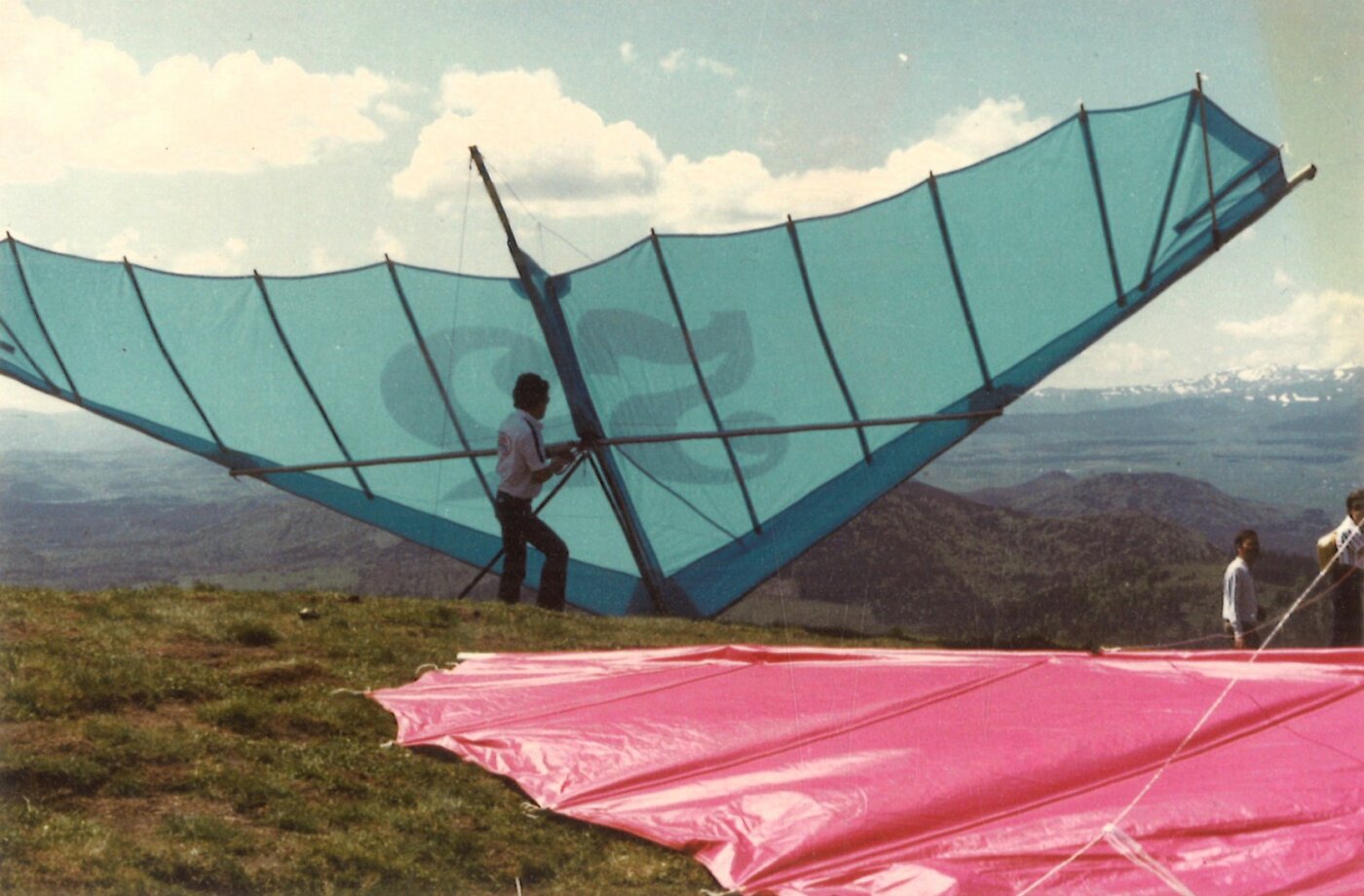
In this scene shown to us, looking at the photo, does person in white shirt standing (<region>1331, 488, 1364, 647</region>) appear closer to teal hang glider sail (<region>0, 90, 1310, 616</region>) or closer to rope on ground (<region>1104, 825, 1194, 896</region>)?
teal hang glider sail (<region>0, 90, 1310, 616</region>)

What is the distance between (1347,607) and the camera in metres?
7.99

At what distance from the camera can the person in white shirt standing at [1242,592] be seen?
315 inches

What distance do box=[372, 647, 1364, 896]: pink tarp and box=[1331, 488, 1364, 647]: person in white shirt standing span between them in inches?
109

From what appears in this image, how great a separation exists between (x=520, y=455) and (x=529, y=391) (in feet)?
1.40

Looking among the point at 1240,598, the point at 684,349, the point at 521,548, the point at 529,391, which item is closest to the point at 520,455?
the point at 529,391

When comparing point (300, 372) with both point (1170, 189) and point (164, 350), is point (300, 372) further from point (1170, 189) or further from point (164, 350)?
point (1170, 189)

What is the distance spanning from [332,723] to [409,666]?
1367 mm

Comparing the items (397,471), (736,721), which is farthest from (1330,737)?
(397,471)

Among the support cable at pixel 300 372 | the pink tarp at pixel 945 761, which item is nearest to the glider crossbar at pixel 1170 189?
the pink tarp at pixel 945 761

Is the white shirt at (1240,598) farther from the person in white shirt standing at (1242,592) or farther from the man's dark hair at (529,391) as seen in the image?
the man's dark hair at (529,391)

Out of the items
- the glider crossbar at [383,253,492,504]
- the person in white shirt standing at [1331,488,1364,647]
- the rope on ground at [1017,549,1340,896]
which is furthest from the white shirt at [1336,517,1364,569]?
the glider crossbar at [383,253,492,504]

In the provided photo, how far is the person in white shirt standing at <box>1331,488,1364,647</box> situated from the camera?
7.89 m

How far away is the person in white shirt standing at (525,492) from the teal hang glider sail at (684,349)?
1022 mm

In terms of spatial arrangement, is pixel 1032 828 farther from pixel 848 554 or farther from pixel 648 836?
pixel 848 554
